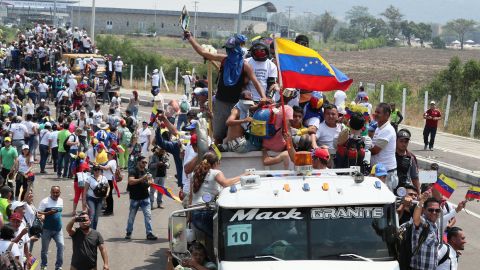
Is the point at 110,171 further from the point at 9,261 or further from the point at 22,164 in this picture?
the point at 9,261

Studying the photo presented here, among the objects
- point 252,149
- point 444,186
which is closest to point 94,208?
point 252,149

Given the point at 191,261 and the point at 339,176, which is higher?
the point at 339,176

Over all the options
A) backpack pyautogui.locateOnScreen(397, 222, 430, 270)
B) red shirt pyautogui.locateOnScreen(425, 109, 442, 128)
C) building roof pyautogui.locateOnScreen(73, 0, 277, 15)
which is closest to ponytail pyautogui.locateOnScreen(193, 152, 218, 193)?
backpack pyautogui.locateOnScreen(397, 222, 430, 270)

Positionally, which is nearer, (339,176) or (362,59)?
(339,176)

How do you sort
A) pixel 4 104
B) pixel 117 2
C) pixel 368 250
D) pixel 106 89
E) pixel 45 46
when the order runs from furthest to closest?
pixel 117 2
pixel 45 46
pixel 106 89
pixel 4 104
pixel 368 250

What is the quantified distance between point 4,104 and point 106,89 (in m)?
13.9

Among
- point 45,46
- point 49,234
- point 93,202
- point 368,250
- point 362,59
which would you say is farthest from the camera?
point 362,59

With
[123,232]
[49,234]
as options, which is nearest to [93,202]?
[123,232]

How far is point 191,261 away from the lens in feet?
36.8

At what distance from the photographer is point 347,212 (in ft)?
35.0

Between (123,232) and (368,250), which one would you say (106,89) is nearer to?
(123,232)

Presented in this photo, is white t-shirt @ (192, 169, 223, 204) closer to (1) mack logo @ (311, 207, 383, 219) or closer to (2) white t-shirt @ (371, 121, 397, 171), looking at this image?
(1) mack logo @ (311, 207, 383, 219)

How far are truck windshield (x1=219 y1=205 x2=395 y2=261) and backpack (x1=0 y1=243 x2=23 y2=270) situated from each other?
3.74 metres

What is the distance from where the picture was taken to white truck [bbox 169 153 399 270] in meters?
10.5
